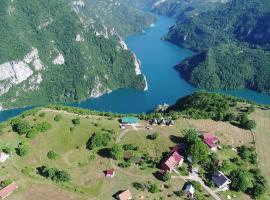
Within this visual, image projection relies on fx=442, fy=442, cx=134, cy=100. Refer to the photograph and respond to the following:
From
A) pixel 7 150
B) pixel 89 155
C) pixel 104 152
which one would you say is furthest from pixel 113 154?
pixel 7 150

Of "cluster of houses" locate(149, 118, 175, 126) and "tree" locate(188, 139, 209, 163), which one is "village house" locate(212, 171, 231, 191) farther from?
"cluster of houses" locate(149, 118, 175, 126)

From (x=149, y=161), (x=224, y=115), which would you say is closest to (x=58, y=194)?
(x=149, y=161)

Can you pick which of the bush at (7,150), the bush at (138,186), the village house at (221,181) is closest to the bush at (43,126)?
the bush at (7,150)

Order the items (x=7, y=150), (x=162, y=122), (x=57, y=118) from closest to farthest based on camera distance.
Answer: (x=7, y=150) < (x=57, y=118) < (x=162, y=122)

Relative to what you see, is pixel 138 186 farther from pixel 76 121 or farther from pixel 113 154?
pixel 76 121

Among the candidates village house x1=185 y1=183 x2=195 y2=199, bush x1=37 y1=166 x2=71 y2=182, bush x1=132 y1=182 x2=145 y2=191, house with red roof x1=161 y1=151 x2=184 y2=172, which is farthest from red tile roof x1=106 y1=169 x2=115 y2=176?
village house x1=185 y1=183 x2=195 y2=199

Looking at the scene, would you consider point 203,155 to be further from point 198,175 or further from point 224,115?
point 224,115
